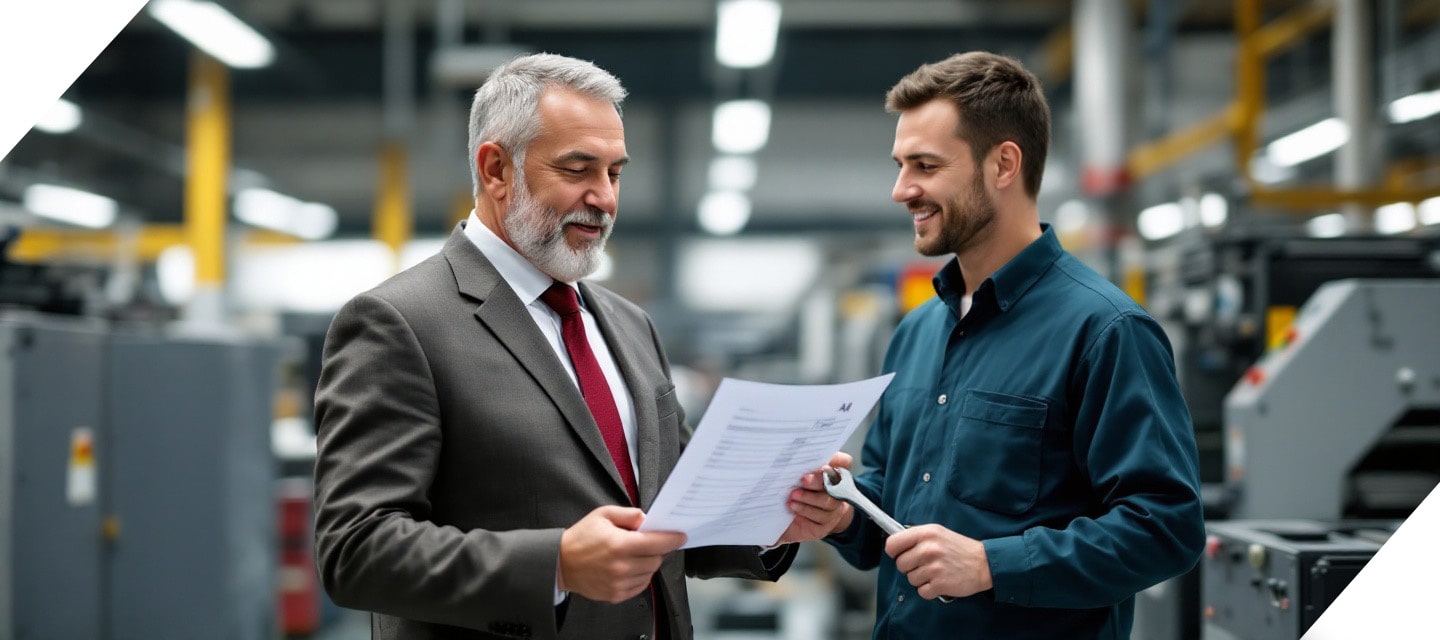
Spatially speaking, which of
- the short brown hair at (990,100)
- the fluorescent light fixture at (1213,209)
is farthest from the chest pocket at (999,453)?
the fluorescent light fixture at (1213,209)

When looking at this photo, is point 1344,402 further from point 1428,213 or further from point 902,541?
point 1428,213

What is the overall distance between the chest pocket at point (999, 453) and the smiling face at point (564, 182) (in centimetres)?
64

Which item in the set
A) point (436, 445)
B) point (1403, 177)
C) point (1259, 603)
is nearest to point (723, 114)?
point (1403, 177)

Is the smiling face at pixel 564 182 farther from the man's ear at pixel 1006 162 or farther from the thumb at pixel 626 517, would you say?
the man's ear at pixel 1006 162

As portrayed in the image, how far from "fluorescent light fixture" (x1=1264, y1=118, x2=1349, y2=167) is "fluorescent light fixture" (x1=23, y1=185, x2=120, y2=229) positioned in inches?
524

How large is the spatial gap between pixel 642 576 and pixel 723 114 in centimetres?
945

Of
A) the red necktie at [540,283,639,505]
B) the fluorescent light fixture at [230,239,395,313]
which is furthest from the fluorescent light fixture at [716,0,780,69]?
the fluorescent light fixture at [230,239,395,313]

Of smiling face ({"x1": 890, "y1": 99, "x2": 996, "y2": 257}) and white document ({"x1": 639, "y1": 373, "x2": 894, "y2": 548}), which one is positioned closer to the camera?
white document ({"x1": 639, "y1": 373, "x2": 894, "y2": 548})

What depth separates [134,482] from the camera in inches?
191

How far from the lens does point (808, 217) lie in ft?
58.0

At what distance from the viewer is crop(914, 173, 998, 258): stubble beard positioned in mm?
1810

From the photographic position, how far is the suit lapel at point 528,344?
1580mm

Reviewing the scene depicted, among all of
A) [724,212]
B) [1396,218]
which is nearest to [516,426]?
[1396,218]

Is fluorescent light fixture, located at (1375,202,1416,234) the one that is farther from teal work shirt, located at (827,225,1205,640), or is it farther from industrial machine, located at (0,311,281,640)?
teal work shirt, located at (827,225,1205,640)
